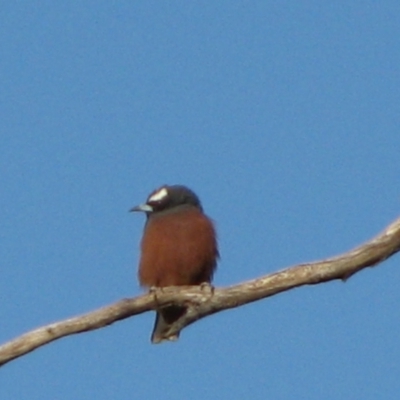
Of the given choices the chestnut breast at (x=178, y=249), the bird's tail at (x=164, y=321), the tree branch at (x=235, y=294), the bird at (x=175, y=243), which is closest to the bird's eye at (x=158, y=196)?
the bird at (x=175, y=243)

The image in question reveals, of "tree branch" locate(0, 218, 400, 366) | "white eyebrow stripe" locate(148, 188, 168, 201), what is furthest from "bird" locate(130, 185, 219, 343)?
"tree branch" locate(0, 218, 400, 366)

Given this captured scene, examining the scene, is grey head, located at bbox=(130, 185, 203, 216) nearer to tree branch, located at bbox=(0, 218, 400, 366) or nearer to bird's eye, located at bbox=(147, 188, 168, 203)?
bird's eye, located at bbox=(147, 188, 168, 203)

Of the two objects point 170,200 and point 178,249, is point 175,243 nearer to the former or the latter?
point 178,249

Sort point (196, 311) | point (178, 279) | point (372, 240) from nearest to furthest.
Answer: point (372, 240) < point (196, 311) < point (178, 279)

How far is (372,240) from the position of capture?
28.8ft

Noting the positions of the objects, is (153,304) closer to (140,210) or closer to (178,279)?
(178,279)

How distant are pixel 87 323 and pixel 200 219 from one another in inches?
124

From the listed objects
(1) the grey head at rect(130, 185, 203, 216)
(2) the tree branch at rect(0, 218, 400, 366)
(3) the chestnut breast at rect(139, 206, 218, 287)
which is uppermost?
(1) the grey head at rect(130, 185, 203, 216)

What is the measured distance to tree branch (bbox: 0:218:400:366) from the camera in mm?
8766

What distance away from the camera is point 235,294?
363 inches

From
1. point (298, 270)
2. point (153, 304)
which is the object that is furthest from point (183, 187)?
point (298, 270)

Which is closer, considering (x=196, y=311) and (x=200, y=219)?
(x=196, y=311)

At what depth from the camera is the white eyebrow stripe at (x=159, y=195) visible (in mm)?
12375

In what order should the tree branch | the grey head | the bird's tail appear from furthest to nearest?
the grey head → the bird's tail → the tree branch
